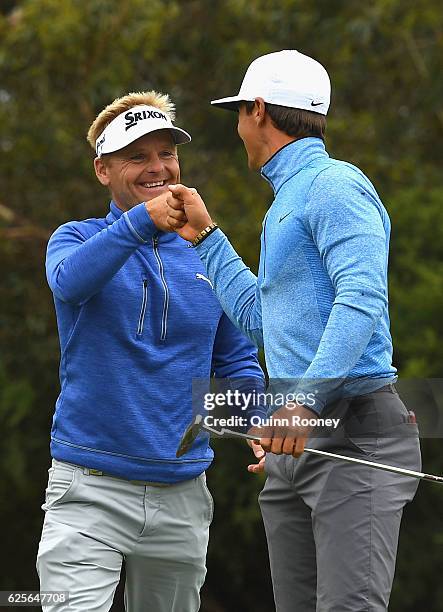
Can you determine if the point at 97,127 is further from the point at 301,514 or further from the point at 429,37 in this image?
the point at 429,37

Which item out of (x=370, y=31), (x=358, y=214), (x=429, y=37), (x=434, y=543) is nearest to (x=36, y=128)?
(x=370, y=31)

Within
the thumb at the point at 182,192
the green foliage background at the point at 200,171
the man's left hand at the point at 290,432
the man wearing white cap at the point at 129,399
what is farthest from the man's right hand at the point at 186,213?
the green foliage background at the point at 200,171

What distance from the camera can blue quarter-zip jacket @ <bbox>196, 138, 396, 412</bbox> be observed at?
131 inches

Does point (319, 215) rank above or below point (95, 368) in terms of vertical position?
above

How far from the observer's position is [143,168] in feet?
14.5

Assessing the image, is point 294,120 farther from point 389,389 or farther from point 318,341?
point 389,389

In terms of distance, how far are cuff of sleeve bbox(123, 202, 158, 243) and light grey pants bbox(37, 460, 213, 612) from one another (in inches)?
33.0

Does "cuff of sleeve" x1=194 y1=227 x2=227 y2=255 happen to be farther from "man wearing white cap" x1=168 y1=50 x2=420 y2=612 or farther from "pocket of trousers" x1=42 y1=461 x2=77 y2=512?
"pocket of trousers" x1=42 y1=461 x2=77 y2=512

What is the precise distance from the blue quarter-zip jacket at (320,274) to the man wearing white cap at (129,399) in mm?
445

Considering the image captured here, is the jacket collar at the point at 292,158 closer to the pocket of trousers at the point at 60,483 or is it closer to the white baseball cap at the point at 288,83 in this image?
the white baseball cap at the point at 288,83

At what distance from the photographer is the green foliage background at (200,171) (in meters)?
10.1

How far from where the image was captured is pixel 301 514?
3721 mm

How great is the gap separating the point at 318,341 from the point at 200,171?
23.5ft

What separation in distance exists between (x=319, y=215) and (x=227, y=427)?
2.17 ft
